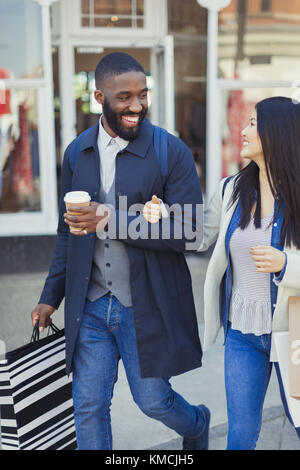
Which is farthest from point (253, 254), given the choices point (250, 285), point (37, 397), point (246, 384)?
point (37, 397)

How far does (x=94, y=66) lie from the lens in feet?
24.5

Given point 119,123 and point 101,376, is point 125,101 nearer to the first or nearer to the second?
point 119,123

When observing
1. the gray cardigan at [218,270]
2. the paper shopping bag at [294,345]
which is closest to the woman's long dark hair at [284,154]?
the gray cardigan at [218,270]

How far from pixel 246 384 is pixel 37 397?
0.94 metres

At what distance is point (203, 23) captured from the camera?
7832mm

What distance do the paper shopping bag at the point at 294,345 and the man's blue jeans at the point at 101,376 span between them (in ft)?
1.97

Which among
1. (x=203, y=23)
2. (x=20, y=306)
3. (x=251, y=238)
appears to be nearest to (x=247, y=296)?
(x=251, y=238)

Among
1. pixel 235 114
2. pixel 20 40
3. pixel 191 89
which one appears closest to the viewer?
pixel 20 40

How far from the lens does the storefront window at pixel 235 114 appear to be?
766 centimetres

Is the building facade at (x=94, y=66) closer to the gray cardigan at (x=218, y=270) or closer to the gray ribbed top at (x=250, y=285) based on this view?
the gray cardigan at (x=218, y=270)

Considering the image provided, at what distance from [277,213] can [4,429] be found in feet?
5.10

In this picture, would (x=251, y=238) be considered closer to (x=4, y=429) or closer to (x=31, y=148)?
(x=4, y=429)

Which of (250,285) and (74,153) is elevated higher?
(74,153)

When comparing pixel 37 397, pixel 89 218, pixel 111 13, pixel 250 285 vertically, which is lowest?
pixel 37 397
